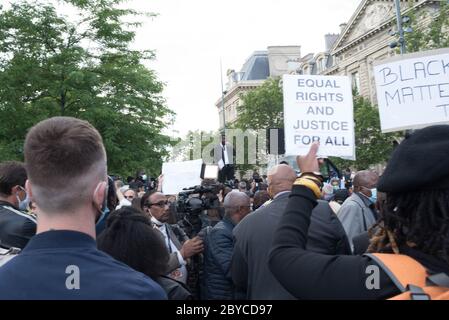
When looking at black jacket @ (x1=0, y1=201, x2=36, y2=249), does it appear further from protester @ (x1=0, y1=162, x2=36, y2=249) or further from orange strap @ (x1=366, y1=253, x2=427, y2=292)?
orange strap @ (x1=366, y1=253, x2=427, y2=292)

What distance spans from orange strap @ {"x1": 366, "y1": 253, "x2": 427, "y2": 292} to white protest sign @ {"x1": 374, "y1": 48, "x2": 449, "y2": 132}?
3.30 m

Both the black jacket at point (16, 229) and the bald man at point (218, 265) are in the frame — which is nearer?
the black jacket at point (16, 229)

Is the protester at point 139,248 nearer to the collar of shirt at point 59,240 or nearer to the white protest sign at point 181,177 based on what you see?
the collar of shirt at point 59,240

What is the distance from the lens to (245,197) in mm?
5457

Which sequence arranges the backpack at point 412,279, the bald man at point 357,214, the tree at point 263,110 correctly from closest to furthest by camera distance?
the backpack at point 412,279, the bald man at point 357,214, the tree at point 263,110

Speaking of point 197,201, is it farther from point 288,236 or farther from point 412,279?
point 412,279

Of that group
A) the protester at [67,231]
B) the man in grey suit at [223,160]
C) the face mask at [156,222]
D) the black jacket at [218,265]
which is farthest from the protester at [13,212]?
the man in grey suit at [223,160]

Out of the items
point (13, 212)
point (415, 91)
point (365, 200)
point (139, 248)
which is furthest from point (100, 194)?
point (365, 200)

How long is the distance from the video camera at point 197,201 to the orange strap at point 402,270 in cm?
376

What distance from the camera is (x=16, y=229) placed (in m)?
3.63

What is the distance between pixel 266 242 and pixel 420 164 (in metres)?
1.84

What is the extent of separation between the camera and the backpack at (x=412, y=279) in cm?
146

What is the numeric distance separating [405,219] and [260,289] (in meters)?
1.68
